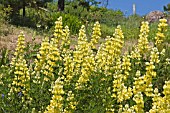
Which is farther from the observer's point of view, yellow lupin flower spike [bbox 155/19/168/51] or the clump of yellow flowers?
yellow lupin flower spike [bbox 155/19/168/51]

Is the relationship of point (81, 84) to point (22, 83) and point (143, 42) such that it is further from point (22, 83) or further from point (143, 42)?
point (143, 42)

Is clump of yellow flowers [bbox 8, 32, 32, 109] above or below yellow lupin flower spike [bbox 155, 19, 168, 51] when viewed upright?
below

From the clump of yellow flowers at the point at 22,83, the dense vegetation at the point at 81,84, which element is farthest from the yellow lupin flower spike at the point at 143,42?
the clump of yellow flowers at the point at 22,83

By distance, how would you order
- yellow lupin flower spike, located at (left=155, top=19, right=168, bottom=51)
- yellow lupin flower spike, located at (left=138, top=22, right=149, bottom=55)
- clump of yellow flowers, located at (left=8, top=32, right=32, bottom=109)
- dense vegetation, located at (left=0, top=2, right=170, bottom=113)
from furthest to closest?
yellow lupin flower spike, located at (left=155, top=19, right=168, bottom=51)
yellow lupin flower spike, located at (left=138, top=22, right=149, bottom=55)
clump of yellow flowers, located at (left=8, top=32, right=32, bottom=109)
dense vegetation, located at (left=0, top=2, right=170, bottom=113)

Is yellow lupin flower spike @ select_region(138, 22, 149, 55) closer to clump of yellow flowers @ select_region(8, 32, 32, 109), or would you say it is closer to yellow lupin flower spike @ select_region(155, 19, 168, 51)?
yellow lupin flower spike @ select_region(155, 19, 168, 51)

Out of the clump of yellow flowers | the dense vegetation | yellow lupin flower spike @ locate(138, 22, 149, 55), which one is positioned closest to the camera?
the dense vegetation

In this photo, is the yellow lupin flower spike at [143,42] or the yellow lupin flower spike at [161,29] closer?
the yellow lupin flower spike at [143,42]

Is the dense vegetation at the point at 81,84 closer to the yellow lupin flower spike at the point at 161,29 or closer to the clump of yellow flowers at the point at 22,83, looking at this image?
the clump of yellow flowers at the point at 22,83

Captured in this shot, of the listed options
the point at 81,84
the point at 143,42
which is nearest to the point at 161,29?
the point at 143,42

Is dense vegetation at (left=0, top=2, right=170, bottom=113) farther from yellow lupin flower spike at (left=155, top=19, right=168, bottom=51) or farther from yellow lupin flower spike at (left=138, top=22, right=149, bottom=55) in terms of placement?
yellow lupin flower spike at (left=155, top=19, right=168, bottom=51)

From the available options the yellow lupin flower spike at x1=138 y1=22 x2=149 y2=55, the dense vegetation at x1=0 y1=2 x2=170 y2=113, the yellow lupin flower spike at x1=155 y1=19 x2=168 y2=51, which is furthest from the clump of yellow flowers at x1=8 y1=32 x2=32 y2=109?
the yellow lupin flower spike at x1=155 y1=19 x2=168 y2=51

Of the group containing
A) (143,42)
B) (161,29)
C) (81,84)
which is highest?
(161,29)

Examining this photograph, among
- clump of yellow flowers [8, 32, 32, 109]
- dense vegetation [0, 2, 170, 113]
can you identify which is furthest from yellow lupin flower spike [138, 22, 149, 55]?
clump of yellow flowers [8, 32, 32, 109]

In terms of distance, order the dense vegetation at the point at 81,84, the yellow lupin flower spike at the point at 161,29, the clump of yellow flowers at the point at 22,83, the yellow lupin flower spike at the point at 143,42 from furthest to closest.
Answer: the yellow lupin flower spike at the point at 161,29 < the yellow lupin flower spike at the point at 143,42 < the clump of yellow flowers at the point at 22,83 < the dense vegetation at the point at 81,84
